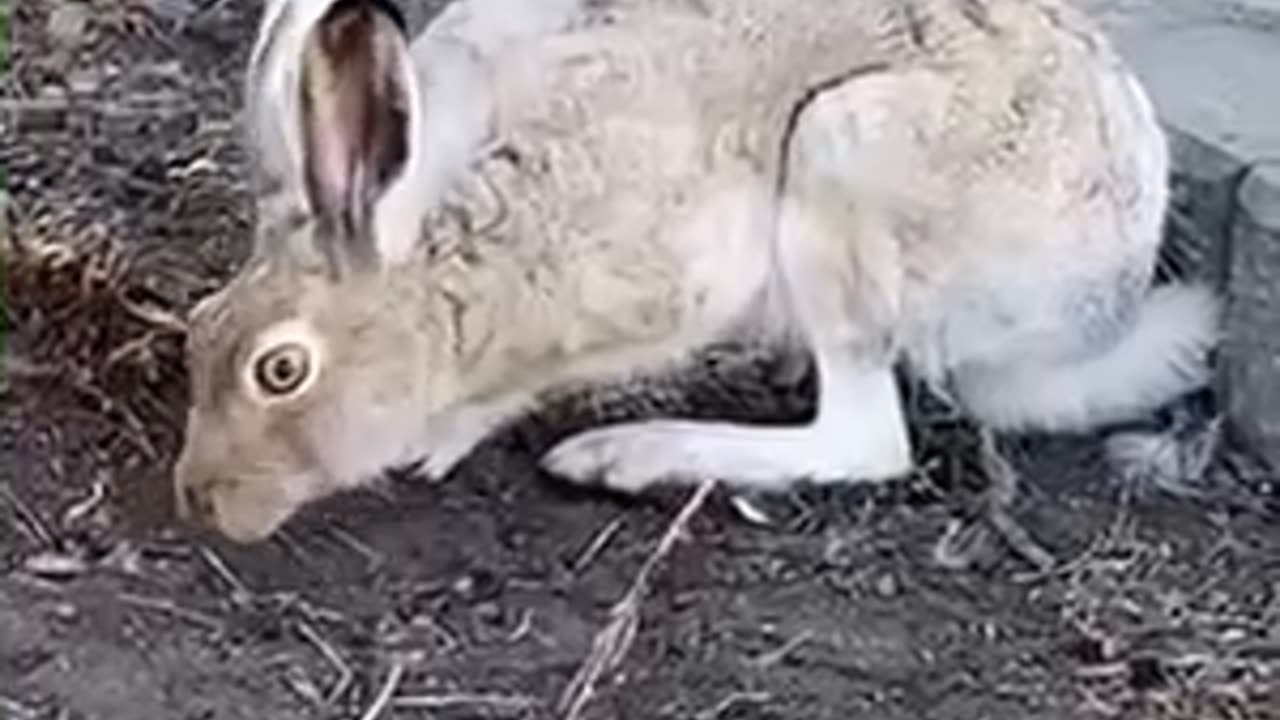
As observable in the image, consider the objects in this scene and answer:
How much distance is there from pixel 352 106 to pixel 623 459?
0.72 meters

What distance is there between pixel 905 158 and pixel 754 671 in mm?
722

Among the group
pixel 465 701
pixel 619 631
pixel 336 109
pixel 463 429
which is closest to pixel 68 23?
pixel 463 429

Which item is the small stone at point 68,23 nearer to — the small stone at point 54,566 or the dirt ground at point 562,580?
the dirt ground at point 562,580

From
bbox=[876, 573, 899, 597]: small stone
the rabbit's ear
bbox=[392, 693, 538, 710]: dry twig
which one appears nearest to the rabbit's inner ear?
the rabbit's ear

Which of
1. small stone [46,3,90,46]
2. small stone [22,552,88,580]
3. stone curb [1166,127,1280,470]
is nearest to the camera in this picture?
small stone [22,552,88,580]

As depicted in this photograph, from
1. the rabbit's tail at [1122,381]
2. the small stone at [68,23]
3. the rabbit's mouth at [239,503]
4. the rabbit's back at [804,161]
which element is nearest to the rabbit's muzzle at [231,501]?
the rabbit's mouth at [239,503]

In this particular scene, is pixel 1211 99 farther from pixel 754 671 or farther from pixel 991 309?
pixel 754 671

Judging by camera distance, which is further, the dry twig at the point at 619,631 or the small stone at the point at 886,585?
the small stone at the point at 886,585

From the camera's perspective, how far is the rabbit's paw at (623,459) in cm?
495

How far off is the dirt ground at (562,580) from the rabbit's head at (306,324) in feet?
0.45

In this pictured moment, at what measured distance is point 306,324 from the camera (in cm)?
464

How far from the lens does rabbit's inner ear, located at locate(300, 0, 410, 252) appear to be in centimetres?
439

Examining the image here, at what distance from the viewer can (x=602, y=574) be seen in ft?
15.6

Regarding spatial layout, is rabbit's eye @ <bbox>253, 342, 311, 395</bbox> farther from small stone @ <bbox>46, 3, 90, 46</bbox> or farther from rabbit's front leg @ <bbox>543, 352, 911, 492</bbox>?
small stone @ <bbox>46, 3, 90, 46</bbox>
